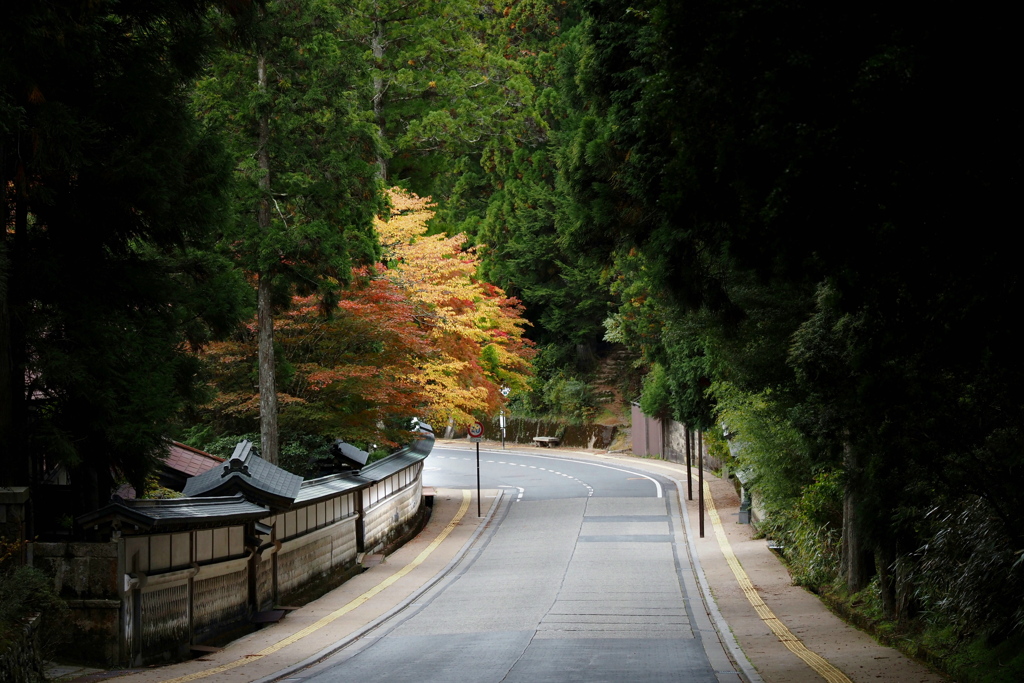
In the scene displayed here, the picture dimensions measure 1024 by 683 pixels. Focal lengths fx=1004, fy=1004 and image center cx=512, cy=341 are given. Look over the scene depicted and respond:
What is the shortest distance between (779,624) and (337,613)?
7.77m

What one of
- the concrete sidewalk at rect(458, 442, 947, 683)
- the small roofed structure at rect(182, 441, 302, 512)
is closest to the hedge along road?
the concrete sidewalk at rect(458, 442, 947, 683)

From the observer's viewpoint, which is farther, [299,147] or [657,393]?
[657,393]

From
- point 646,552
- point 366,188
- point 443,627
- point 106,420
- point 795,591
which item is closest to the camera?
point 106,420

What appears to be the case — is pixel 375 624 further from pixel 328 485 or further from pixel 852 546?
pixel 852 546

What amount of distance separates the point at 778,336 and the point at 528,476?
26.5m

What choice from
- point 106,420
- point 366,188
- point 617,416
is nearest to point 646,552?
point 366,188

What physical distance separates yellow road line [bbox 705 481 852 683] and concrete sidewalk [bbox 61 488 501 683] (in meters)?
6.48

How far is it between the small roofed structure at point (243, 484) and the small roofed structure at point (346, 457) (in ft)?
25.9

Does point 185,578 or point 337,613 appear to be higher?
point 185,578

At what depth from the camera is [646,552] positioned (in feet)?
80.6

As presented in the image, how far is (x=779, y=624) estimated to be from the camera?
15.8m

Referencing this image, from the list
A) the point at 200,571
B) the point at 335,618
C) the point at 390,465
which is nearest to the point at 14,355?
the point at 200,571

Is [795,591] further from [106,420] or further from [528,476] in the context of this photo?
[528,476]

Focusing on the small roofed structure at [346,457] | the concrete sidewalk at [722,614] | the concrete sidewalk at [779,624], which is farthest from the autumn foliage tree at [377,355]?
the concrete sidewalk at [779,624]
